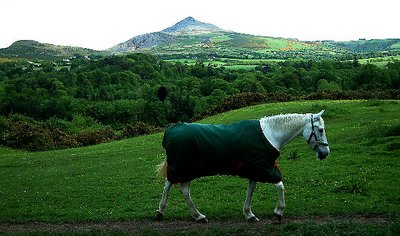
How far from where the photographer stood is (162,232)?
1298cm

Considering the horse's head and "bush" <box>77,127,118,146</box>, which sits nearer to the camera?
the horse's head

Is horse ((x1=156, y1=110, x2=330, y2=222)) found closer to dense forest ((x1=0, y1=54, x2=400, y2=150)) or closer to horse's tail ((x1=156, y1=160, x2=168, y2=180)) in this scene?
horse's tail ((x1=156, y1=160, x2=168, y2=180))

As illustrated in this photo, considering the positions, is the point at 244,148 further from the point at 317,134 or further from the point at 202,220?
the point at 202,220

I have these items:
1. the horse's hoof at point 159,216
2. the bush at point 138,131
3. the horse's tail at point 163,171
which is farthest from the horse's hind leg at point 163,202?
the bush at point 138,131

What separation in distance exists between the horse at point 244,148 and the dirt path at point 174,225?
0.44m

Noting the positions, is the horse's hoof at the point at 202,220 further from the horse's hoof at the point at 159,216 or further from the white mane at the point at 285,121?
the white mane at the point at 285,121

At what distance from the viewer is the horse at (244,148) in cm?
1308

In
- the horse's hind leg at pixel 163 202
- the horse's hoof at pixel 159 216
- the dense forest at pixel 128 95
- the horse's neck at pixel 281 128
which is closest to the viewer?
the horse's neck at pixel 281 128

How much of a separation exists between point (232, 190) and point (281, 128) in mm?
5835

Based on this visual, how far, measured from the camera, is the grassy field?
14.2 meters

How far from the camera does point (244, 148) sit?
1308cm

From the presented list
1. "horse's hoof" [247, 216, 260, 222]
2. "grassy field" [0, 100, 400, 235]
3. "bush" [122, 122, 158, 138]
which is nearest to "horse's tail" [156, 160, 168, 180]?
"grassy field" [0, 100, 400, 235]

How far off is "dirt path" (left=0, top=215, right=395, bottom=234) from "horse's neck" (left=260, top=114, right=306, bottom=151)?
8.29ft

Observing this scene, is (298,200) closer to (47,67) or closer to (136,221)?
(136,221)
